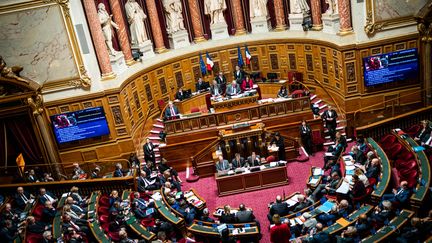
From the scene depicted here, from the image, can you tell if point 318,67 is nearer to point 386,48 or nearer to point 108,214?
point 386,48

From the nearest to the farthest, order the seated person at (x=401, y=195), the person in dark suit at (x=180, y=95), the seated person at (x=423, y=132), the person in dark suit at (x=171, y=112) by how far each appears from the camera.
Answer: the seated person at (x=401, y=195) → the seated person at (x=423, y=132) → the person in dark suit at (x=171, y=112) → the person in dark suit at (x=180, y=95)

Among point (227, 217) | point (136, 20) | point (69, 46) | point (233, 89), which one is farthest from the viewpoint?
point (136, 20)

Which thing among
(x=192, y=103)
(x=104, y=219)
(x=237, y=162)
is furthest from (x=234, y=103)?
(x=104, y=219)

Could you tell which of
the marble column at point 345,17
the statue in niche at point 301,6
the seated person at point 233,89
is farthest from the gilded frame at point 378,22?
the seated person at point 233,89

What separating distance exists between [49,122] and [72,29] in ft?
12.4

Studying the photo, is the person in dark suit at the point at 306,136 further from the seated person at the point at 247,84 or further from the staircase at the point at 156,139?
the staircase at the point at 156,139

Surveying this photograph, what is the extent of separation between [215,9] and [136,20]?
13.2ft

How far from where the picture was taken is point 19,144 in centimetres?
1812

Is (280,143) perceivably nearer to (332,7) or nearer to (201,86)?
(201,86)

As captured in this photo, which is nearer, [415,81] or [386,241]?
[386,241]

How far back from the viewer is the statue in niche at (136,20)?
69.3 ft

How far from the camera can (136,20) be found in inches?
835

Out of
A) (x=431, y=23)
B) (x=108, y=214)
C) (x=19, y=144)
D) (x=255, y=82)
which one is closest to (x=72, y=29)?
(x=19, y=144)

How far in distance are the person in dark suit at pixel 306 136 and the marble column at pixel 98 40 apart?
25.5ft
